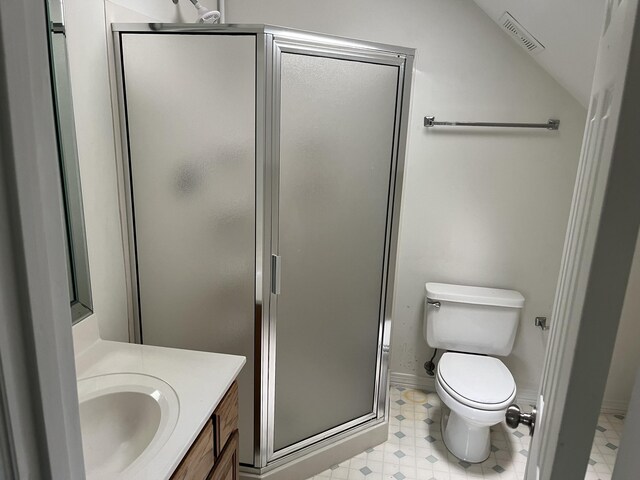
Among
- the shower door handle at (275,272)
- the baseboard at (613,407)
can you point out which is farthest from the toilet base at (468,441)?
the shower door handle at (275,272)

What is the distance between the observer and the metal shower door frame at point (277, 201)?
58.8 inches

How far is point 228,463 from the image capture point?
130 centimetres

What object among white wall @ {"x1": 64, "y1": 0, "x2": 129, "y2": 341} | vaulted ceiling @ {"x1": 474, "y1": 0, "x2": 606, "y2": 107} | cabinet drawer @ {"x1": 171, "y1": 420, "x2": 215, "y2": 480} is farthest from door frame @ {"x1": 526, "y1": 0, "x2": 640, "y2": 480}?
white wall @ {"x1": 64, "y1": 0, "x2": 129, "y2": 341}

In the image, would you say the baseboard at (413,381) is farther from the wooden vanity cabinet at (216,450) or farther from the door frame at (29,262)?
the door frame at (29,262)

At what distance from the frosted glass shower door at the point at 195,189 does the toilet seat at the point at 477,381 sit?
0.98 meters

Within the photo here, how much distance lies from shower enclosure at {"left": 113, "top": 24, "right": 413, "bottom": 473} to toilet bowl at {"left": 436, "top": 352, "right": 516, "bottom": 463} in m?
0.53

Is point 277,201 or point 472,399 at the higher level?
point 277,201

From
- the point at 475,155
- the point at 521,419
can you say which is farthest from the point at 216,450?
the point at 475,155

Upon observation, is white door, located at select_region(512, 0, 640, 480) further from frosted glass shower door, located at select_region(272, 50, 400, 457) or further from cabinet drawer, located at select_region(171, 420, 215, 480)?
frosted glass shower door, located at select_region(272, 50, 400, 457)

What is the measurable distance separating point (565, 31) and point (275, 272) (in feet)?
4.52

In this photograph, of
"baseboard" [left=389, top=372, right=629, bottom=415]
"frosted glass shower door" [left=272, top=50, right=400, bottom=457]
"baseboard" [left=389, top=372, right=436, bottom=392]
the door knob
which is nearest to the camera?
the door knob

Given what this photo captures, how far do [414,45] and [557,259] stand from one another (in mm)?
1375

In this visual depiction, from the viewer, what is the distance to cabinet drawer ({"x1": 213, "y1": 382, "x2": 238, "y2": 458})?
1.19 meters

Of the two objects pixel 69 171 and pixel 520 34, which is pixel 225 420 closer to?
pixel 69 171
